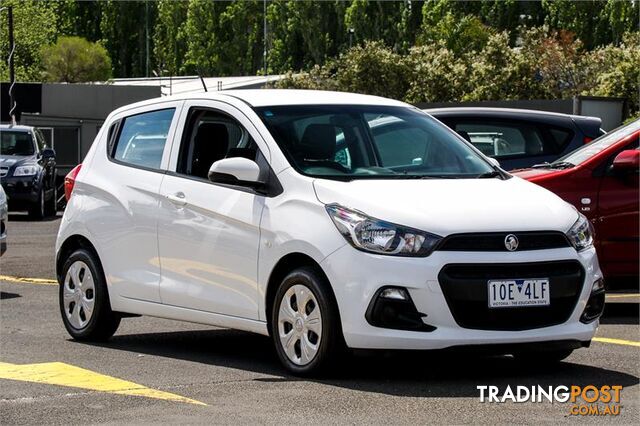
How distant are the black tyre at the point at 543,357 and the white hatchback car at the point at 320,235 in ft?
0.15

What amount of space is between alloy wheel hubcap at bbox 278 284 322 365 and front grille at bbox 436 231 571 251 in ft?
2.74

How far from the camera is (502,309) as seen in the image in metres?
8.25

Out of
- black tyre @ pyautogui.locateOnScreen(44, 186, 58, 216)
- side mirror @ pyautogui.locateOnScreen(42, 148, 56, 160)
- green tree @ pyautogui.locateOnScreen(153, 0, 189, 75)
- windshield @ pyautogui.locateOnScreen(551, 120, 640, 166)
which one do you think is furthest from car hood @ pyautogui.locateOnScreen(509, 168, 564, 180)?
green tree @ pyautogui.locateOnScreen(153, 0, 189, 75)

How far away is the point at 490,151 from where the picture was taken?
15.2 m

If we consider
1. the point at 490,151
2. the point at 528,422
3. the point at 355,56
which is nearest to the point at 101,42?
the point at 355,56

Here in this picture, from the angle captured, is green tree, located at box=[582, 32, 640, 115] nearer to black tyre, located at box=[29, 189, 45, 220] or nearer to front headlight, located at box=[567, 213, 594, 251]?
black tyre, located at box=[29, 189, 45, 220]

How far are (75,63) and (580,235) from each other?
107844 millimetres

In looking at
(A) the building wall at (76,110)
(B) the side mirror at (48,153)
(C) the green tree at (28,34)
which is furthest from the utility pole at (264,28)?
(B) the side mirror at (48,153)

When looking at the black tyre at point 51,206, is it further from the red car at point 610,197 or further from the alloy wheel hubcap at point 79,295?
the alloy wheel hubcap at point 79,295

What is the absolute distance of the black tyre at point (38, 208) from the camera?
30422 mm

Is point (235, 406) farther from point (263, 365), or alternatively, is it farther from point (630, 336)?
point (630, 336)

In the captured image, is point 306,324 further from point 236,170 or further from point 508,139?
point 508,139

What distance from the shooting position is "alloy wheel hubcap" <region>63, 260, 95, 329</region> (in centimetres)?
1066

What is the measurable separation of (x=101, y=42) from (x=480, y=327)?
117241mm
